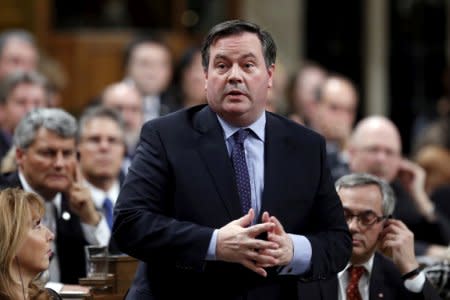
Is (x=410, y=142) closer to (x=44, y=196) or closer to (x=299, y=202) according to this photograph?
(x=44, y=196)

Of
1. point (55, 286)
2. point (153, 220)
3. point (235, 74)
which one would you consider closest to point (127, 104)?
point (55, 286)

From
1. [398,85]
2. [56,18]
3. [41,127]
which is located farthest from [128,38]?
[41,127]

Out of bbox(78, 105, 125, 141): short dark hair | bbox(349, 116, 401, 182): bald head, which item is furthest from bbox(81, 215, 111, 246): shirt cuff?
bbox(349, 116, 401, 182): bald head

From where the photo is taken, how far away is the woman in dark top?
5230 millimetres

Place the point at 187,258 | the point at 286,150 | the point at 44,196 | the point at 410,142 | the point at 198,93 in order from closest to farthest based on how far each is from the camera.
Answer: the point at 187,258 → the point at 286,150 → the point at 44,196 → the point at 198,93 → the point at 410,142

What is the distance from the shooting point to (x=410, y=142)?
1397 centimetres

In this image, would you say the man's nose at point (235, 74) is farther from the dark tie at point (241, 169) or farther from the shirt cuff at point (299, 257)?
the shirt cuff at point (299, 257)

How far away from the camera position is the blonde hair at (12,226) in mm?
5219

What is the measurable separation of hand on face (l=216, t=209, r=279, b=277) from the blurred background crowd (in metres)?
1.95

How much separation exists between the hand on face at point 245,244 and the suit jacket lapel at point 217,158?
0.17 metres

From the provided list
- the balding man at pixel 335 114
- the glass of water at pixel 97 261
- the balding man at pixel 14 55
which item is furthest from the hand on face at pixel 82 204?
the balding man at pixel 14 55

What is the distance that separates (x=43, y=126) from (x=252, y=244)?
2368 millimetres

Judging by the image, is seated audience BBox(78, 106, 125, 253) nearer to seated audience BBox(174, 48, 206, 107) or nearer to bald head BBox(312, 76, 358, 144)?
seated audience BBox(174, 48, 206, 107)

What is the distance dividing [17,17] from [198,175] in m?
7.12
